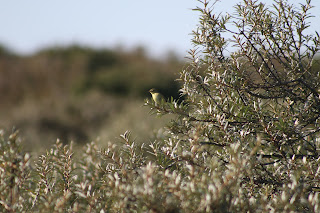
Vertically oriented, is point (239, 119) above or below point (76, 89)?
above

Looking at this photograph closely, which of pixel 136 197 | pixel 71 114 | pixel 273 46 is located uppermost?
pixel 273 46

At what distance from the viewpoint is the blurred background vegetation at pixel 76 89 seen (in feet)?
43.4

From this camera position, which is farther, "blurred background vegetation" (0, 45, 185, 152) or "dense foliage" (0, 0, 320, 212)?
"blurred background vegetation" (0, 45, 185, 152)

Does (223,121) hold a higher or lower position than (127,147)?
higher

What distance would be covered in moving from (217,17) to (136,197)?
4.14 ft

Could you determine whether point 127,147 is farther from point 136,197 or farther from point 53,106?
point 53,106

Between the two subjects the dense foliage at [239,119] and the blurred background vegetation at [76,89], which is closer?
the dense foliage at [239,119]

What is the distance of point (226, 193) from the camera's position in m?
1.60

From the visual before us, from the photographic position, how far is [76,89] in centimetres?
1983

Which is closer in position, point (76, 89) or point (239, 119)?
point (239, 119)

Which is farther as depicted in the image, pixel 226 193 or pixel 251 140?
pixel 251 140

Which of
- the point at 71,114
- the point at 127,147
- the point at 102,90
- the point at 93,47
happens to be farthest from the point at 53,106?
the point at 127,147

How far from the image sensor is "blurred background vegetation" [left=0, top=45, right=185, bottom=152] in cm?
1323

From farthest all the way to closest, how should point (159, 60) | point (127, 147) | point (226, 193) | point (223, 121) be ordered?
point (159, 60) < point (127, 147) < point (223, 121) < point (226, 193)
